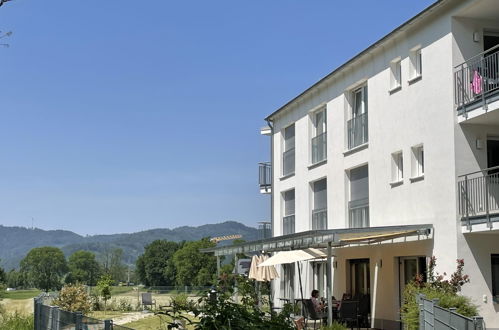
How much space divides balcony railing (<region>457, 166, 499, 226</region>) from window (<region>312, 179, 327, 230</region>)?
929cm

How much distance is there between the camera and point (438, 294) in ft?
53.2

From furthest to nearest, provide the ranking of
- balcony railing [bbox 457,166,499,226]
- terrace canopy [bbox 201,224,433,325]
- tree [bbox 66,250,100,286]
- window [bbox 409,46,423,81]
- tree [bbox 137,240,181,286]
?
tree [bbox 66,250,100,286] → tree [bbox 137,240,181,286] → window [bbox 409,46,423,81] → terrace canopy [bbox 201,224,433,325] → balcony railing [bbox 457,166,499,226]

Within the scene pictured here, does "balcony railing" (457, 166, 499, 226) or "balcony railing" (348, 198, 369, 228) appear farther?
"balcony railing" (348, 198, 369, 228)

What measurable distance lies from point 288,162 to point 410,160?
1126cm

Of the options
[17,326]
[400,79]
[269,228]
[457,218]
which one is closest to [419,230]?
[457,218]

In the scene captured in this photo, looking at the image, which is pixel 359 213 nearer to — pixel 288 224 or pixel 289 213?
pixel 288 224

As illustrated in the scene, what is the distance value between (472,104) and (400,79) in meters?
4.09

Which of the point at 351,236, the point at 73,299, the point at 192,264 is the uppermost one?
the point at 351,236

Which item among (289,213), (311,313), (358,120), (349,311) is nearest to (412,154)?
(358,120)


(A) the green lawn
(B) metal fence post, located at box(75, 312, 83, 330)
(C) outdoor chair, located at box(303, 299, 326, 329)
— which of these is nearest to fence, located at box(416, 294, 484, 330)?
(B) metal fence post, located at box(75, 312, 83, 330)

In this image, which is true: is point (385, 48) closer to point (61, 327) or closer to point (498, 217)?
point (498, 217)

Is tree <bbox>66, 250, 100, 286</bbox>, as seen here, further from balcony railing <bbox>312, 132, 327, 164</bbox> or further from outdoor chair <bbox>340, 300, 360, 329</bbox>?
outdoor chair <bbox>340, 300, 360, 329</bbox>

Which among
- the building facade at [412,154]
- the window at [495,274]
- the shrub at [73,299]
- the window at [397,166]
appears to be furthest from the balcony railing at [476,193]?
the shrub at [73,299]

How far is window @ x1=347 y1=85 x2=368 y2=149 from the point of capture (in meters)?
23.4
